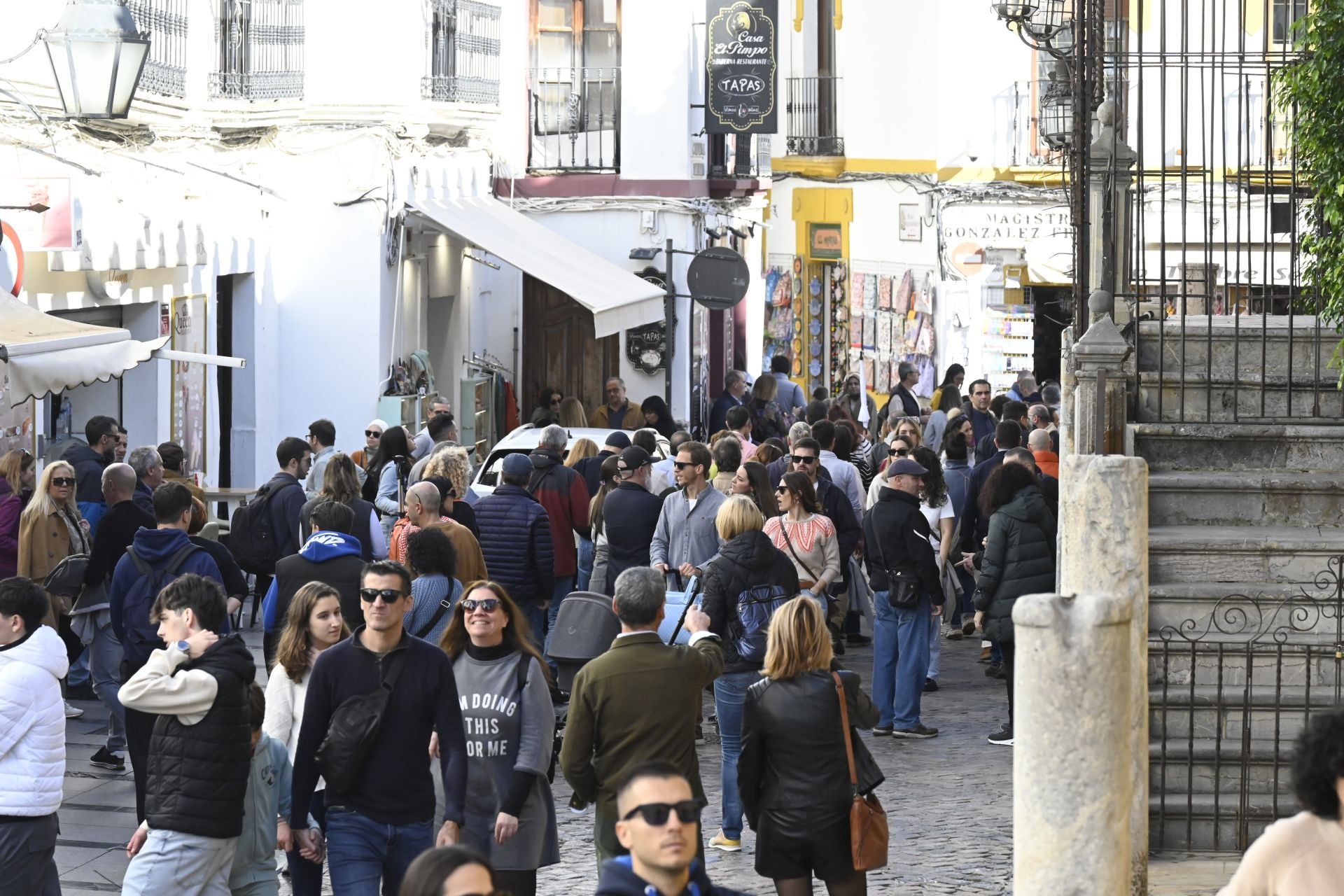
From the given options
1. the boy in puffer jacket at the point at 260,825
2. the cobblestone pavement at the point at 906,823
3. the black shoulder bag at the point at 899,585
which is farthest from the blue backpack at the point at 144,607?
the black shoulder bag at the point at 899,585

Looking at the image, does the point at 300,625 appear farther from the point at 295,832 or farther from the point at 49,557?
the point at 49,557

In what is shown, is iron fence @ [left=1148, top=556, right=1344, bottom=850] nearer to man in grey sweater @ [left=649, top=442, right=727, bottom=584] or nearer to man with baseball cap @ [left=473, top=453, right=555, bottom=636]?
man in grey sweater @ [left=649, top=442, right=727, bottom=584]

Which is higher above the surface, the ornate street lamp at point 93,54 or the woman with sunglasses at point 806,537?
the ornate street lamp at point 93,54

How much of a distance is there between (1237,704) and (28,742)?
498cm

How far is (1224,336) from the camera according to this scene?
10.8m

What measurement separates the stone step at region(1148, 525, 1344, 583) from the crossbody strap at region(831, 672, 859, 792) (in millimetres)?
2340

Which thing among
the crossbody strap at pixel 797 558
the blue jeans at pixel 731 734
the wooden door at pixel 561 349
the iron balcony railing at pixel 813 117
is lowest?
the blue jeans at pixel 731 734

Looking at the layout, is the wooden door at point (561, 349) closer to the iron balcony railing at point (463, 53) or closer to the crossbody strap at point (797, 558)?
the iron balcony railing at point (463, 53)

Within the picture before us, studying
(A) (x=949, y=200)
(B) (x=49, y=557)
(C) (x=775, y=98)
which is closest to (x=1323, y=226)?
(B) (x=49, y=557)

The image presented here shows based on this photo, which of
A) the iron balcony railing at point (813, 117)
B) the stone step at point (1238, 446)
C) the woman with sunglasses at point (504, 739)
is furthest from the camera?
the iron balcony railing at point (813, 117)

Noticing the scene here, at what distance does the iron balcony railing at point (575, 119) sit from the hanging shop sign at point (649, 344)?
1546mm

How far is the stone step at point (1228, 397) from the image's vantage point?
1045 cm

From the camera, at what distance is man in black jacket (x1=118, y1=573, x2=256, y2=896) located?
21.0 ft

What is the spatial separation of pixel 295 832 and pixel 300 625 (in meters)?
0.96
